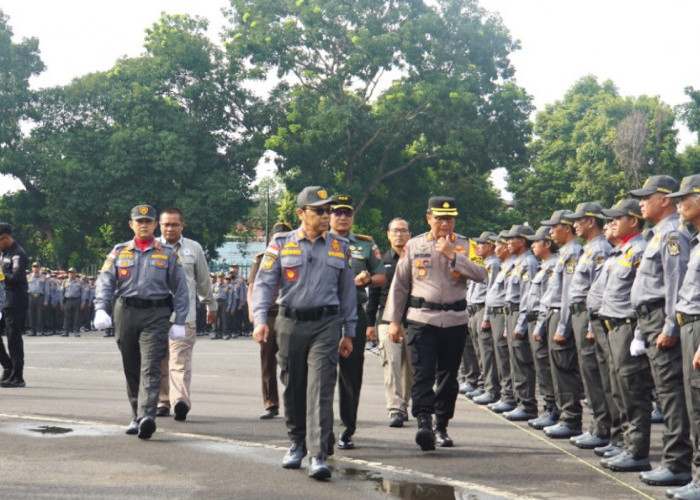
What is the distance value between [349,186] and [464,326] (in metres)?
35.6

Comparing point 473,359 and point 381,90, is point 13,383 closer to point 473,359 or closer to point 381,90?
point 473,359

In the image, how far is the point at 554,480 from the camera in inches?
286

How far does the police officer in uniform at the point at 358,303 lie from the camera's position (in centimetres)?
867

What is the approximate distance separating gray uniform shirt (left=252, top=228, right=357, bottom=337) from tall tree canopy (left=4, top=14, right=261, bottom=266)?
38.7 metres

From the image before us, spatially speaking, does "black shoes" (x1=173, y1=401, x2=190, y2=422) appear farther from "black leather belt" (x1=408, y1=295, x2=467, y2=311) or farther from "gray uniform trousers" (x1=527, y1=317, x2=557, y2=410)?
"gray uniform trousers" (x1=527, y1=317, x2=557, y2=410)

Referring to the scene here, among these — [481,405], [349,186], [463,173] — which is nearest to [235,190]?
[349,186]

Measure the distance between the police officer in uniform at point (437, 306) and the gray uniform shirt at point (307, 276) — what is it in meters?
1.05

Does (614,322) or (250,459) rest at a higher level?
(614,322)

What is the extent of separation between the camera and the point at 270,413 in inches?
416

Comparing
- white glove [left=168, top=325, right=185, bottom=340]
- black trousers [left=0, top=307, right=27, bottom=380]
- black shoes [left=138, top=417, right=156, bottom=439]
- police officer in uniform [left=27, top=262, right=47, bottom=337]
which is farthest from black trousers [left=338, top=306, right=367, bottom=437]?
police officer in uniform [left=27, top=262, right=47, bottom=337]

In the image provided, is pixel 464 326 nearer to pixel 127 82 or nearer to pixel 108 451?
pixel 108 451

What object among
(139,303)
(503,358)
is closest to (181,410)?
(139,303)

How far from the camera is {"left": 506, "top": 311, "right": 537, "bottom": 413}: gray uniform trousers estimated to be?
11086 mm

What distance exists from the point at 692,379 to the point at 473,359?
7.97 metres
